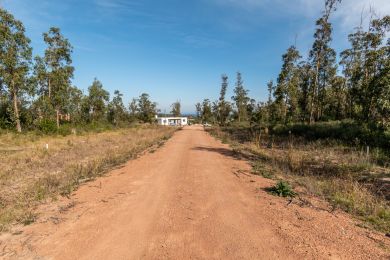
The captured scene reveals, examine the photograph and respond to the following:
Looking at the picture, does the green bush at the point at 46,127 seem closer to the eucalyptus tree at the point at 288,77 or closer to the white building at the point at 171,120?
the eucalyptus tree at the point at 288,77

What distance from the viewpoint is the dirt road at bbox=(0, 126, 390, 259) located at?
4336mm

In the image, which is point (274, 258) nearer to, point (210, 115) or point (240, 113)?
point (240, 113)

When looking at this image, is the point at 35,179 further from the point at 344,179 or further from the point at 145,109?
the point at 145,109

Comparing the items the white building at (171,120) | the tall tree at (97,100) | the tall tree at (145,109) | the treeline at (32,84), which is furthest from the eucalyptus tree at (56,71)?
the white building at (171,120)

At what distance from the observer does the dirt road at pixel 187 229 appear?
434 cm

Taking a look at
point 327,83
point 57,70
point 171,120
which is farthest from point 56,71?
point 171,120

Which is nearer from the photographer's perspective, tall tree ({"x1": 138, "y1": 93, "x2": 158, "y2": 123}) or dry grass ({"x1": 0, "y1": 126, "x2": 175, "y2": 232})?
dry grass ({"x1": 0, "y1": 126, "x2": 175, "y2": 232})

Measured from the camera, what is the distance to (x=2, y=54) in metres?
26.2

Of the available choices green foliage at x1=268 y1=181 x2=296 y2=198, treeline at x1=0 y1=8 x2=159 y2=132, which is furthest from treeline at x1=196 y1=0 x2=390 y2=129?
treeline at x1=0 y1=8 x2=159 y2=132

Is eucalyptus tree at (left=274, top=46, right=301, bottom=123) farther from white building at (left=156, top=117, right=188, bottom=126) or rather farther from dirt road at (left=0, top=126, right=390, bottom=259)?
white building at (left=156, top=117, right=188, bottom=126)

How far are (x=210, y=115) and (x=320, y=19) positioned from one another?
68.8 m

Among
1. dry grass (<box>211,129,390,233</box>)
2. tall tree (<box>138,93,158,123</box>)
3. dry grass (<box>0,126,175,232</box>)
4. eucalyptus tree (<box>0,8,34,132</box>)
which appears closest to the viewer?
dry grass (<box>211,129,390,233</box>)

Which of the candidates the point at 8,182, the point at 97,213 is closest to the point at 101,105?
the point at 8,182

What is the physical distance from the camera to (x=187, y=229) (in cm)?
516
